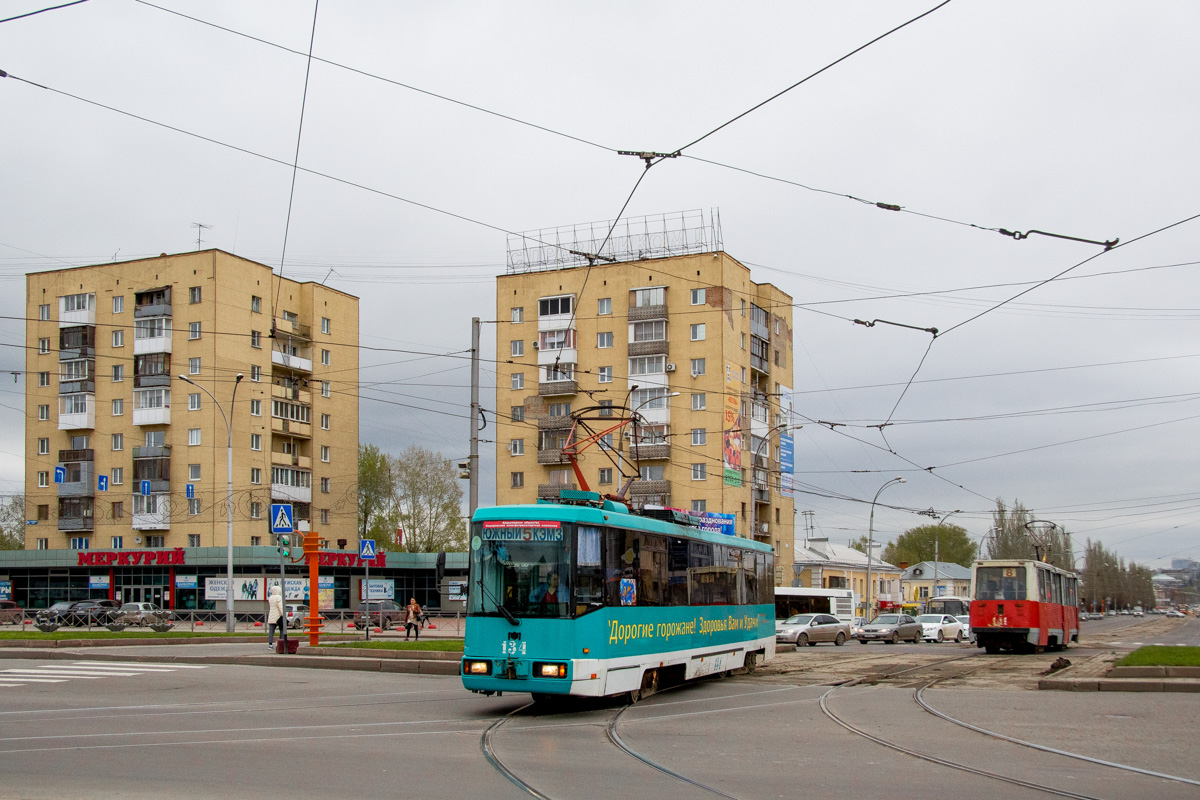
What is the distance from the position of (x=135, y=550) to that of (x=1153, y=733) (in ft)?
189

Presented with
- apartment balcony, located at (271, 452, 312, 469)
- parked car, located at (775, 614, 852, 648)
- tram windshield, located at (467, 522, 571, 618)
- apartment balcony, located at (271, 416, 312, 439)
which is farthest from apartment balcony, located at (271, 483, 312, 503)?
tram windshield, located at (467, 522, 571, 618)

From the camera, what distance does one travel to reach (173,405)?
6353 centimetres

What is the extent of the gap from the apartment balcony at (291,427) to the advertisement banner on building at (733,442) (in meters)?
25.2

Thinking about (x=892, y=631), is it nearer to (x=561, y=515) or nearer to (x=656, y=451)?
(x=656, y=451)

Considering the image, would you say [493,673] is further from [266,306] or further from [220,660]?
[266,306]

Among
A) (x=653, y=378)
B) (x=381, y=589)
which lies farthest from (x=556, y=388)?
(x=381, y=589)

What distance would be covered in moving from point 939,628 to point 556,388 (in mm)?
26267

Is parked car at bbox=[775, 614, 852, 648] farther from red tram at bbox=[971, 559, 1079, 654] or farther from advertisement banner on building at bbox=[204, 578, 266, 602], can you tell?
advertisement banner on building at bbox=[204, 578, 266, 602]

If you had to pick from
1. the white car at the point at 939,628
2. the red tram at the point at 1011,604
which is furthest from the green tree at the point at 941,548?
the red tram at the point at 1011,604

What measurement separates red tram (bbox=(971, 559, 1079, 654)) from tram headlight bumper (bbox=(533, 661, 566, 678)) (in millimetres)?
21442

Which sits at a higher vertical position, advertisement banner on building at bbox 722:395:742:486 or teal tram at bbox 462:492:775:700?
advertisement banner on building at bbox 722:395:742:486

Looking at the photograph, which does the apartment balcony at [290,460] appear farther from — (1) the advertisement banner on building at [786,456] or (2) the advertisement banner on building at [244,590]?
(1) the advertisement banner on building at [786,456]

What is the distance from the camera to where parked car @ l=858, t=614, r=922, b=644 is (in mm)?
47094

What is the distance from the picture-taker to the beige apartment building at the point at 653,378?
208 ft
